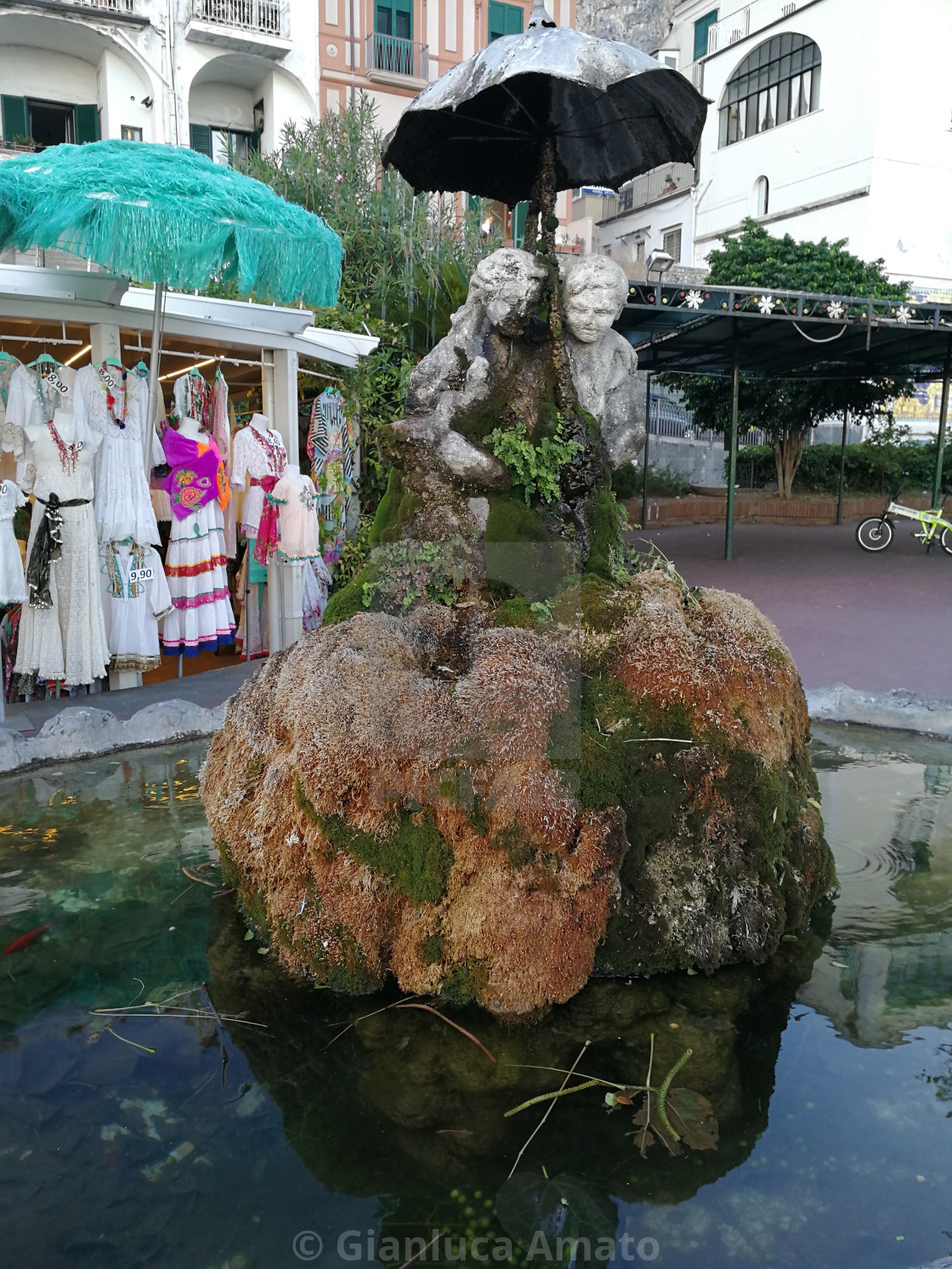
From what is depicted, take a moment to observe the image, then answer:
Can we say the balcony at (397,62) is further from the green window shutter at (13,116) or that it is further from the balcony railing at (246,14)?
the green window shutter at (13,116)

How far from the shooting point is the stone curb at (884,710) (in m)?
5.34

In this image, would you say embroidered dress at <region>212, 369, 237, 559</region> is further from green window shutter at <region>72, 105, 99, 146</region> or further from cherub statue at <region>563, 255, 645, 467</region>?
green window shutter at <region>72, 105, 99, 146</region>

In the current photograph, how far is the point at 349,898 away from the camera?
2.88 metres

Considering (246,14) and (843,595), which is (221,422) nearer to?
(843,595)

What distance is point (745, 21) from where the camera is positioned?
29094 mm

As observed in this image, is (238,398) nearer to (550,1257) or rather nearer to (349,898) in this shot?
(349,898)

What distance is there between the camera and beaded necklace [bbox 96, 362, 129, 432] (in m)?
6.00

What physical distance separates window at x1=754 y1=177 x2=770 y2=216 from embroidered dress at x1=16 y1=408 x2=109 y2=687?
27.1 meters

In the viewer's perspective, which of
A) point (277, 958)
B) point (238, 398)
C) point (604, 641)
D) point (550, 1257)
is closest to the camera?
point (550, 1257)

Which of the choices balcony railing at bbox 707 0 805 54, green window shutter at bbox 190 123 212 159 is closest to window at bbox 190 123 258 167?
green window shutter at bbox 190 123 212 159

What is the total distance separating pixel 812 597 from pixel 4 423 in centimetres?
776

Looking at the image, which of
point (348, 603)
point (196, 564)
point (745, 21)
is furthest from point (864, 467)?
point (348, 603)

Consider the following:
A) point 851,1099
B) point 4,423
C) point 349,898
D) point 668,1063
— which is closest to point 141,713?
point 4,423

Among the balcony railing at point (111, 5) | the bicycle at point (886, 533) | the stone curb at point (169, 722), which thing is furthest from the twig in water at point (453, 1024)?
the balcony railing at point (111, 5)
